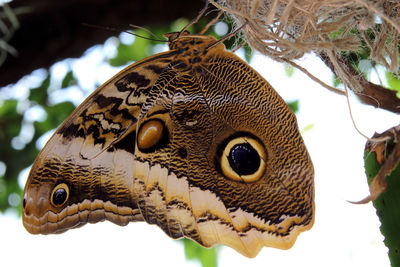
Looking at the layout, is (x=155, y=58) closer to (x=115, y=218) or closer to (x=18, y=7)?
(x=115, y=218)

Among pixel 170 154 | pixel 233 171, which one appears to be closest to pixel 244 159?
pixel 233 171

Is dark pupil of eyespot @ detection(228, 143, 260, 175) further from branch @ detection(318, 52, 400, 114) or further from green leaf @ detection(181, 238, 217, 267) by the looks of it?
green leaf @ detection(181, 238, 217, 267)

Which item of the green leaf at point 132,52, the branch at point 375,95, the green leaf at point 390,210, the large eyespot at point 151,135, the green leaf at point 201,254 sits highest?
the green leaf at point 132,52

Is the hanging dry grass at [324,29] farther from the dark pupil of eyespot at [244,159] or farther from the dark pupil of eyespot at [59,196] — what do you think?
the dark pupil of eyespot at [59,196]

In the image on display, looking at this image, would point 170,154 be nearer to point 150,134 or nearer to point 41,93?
point 150,134

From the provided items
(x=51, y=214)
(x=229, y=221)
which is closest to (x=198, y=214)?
(x=229, y=221)

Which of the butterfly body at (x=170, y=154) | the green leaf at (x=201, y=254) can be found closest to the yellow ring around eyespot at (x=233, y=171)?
the butterfly body at (x=170, y=154)

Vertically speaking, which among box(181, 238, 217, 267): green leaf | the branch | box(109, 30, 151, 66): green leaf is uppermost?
box(109, 30, 151, 66): green leaf

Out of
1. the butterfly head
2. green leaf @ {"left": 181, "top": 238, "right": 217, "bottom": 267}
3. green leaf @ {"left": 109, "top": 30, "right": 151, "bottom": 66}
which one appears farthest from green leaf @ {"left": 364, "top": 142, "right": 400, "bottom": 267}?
green leaf @ {"left": 109, "top": 30, "right": 151, "bottom": 66}
